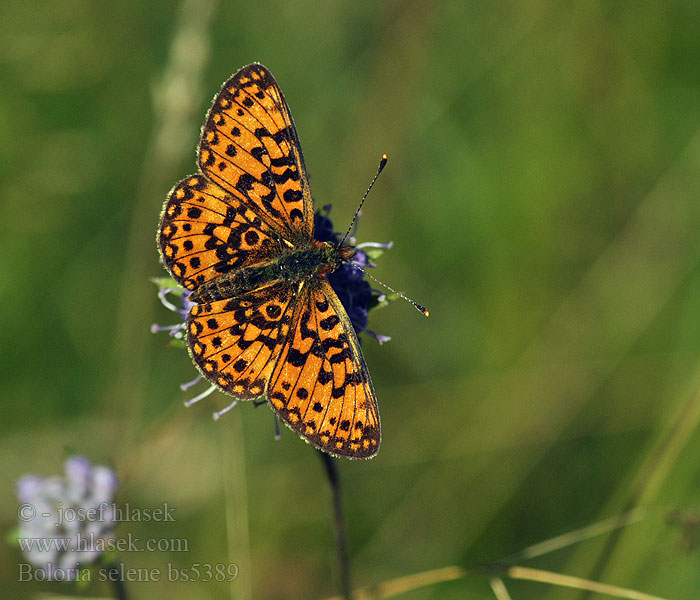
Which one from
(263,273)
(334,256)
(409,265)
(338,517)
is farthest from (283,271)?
(409,265)

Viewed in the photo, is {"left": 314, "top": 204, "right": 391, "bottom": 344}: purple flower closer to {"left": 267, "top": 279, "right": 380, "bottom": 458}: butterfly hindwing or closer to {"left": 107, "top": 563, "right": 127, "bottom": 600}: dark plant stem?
{"left": 267, "top": 279, "right": 380, "bottom": 458}: butterfly hindwing

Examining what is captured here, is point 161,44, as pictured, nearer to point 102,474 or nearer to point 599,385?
point 102,474

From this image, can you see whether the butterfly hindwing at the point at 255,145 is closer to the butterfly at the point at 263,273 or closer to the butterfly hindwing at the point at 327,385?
the butterfly at the point at 263,273

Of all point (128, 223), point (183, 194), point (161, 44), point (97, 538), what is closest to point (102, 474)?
point (97, 538)

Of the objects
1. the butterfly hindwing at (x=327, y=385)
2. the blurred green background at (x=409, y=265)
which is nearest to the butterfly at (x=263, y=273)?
the butterfly hindwing at (x=327, y=385)

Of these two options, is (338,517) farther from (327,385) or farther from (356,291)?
(356,291)

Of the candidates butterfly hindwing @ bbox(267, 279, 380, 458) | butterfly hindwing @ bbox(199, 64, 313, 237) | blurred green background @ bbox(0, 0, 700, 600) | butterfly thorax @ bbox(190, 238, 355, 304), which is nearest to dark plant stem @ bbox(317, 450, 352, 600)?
butterfly hindwing @ bbox(267, 279, 380, 458)

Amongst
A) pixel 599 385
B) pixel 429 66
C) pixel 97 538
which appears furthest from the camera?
pixel 429 66

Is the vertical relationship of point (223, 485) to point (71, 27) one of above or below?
below
